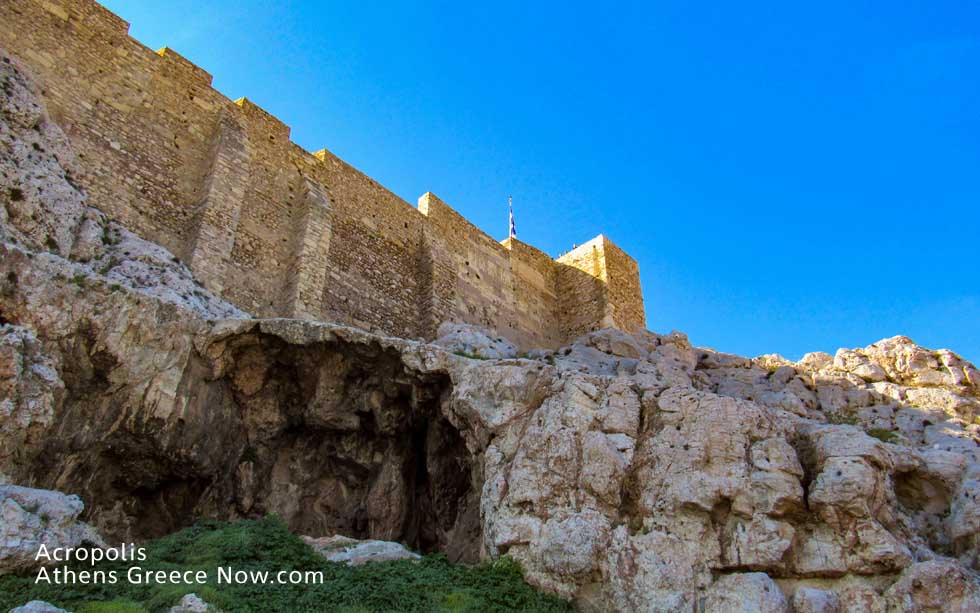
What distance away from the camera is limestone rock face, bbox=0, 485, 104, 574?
8.07 meters

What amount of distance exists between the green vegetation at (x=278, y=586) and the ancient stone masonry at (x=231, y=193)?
586 cm

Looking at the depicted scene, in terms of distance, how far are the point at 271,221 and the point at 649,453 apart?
10115 mm

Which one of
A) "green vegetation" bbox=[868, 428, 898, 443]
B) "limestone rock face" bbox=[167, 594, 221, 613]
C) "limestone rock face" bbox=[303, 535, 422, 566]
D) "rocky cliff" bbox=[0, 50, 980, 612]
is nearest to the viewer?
"limestone rock face" bbox=[167, 594, 221, 613]

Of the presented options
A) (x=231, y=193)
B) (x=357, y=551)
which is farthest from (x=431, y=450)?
(x=231, y=193)

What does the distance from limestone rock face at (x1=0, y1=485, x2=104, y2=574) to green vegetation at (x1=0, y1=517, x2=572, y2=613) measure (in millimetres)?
252

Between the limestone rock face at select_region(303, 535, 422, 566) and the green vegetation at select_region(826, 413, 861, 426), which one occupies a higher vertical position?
the green vegetation at select_region(826, 413, 861, 426)

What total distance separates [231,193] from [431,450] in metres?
7.05

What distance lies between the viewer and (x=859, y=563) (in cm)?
962

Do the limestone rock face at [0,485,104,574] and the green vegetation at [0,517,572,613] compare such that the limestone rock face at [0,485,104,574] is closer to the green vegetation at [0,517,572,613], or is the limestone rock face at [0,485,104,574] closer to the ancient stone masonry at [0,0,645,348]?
the green vegetation at [0,517,572,613]

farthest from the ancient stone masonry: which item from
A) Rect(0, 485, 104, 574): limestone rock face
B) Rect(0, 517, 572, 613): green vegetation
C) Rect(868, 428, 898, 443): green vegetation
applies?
Rect(868, 428, 898, 443): green vegetation

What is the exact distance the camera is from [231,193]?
629 inches

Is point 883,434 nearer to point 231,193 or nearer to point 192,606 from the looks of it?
point 192,606

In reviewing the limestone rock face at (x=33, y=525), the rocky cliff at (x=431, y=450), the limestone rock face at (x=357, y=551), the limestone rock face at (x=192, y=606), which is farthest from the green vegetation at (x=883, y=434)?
the limestone rock face at (x=33, y=525)

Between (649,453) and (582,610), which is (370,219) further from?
(582,610)
